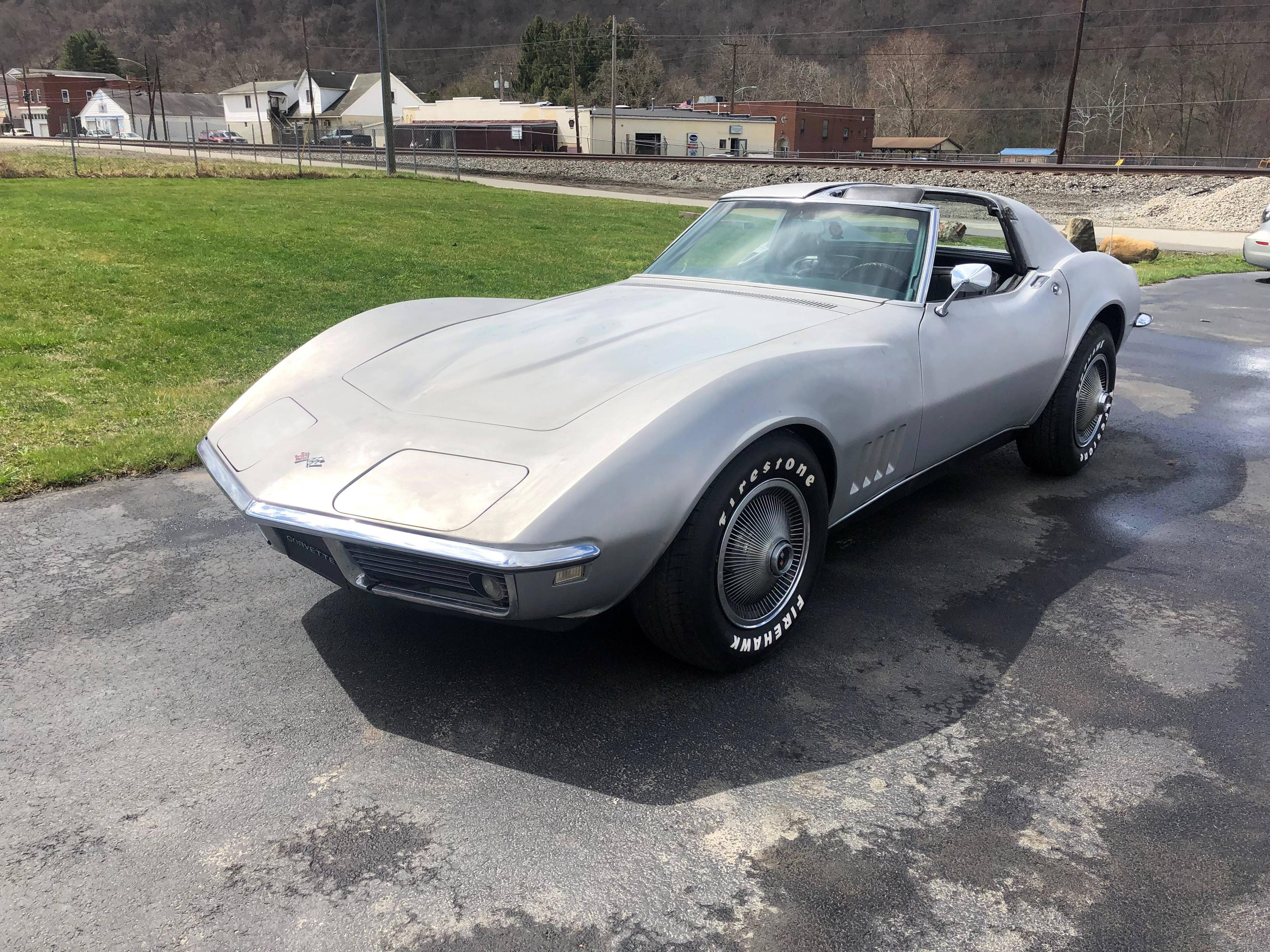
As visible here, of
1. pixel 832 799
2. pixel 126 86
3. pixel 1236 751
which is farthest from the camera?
pixel 126 86

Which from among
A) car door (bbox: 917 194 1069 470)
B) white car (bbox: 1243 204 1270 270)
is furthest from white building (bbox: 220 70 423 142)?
car door (bbox: 917 194 1069 470)

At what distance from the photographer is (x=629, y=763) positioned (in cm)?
247

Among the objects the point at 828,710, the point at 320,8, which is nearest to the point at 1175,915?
the point at 828,710

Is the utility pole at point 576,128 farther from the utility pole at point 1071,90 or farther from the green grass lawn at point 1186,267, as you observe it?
the green grass lawn at point 1186,267

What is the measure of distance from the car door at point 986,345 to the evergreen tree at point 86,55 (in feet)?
459

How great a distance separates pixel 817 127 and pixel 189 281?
245 ft

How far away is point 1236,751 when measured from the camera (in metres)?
2.56

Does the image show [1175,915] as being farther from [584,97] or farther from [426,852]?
[584,97]

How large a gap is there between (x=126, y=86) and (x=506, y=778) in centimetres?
13109

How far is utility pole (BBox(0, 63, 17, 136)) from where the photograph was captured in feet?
308

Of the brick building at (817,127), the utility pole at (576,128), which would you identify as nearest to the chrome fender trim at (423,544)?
the utility pole at (576,128)

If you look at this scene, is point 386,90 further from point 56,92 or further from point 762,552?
point 56,92

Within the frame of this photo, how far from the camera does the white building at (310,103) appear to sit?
282 ft

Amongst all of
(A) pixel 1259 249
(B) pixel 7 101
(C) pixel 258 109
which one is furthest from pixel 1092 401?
(B) pixel 7 101
